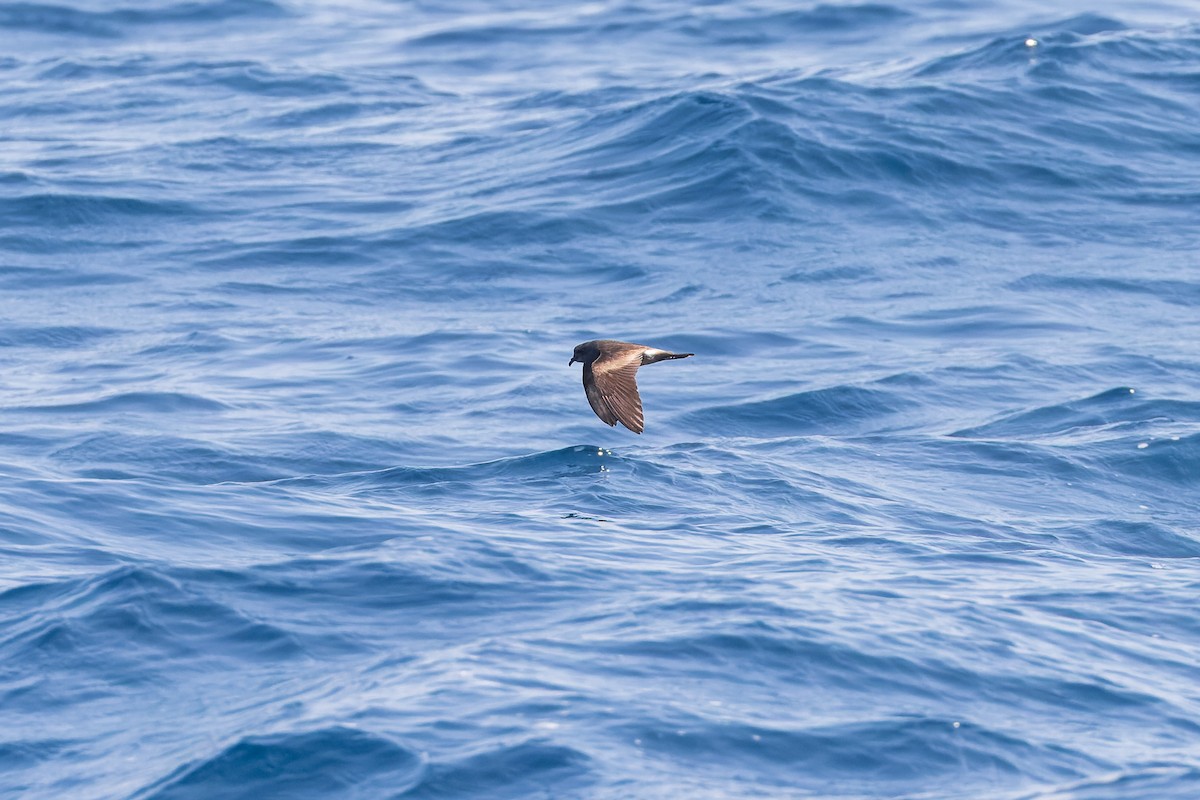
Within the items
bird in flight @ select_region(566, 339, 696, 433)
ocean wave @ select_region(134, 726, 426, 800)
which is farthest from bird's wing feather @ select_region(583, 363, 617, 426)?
ocean wave @ select_region(134, 726, 426, 800)

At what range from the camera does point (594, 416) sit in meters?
15.5

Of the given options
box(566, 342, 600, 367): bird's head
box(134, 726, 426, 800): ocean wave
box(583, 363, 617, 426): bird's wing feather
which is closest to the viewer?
box(134, 726, 426, 800): ocean wave

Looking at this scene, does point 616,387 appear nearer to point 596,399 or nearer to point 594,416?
point 596,399

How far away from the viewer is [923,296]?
18109mm

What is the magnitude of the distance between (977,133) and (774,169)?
2640mm

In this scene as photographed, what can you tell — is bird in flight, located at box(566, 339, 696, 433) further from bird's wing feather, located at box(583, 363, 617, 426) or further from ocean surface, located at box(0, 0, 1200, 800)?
ocean surface, located at box(0, 0, 1200, 800)

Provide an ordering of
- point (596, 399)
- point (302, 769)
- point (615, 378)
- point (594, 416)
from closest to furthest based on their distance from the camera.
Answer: point (302, 769), point (596, 399), point (615, 378), point (594, 416)

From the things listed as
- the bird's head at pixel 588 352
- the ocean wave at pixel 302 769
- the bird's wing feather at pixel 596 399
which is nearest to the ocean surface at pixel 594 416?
the ocean wave at pixel 302 769

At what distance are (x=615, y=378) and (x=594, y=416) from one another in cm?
343

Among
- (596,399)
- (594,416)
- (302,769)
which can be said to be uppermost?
(596,399)

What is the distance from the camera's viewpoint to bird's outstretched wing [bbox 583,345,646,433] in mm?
11711

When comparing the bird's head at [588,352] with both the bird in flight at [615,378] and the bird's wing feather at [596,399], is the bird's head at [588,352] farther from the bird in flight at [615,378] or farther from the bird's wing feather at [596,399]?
the bird's wing feather at [596,399]

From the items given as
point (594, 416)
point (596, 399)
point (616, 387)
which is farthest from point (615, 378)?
point (594, 416)

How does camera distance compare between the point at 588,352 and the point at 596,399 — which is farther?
the point at 588,352
